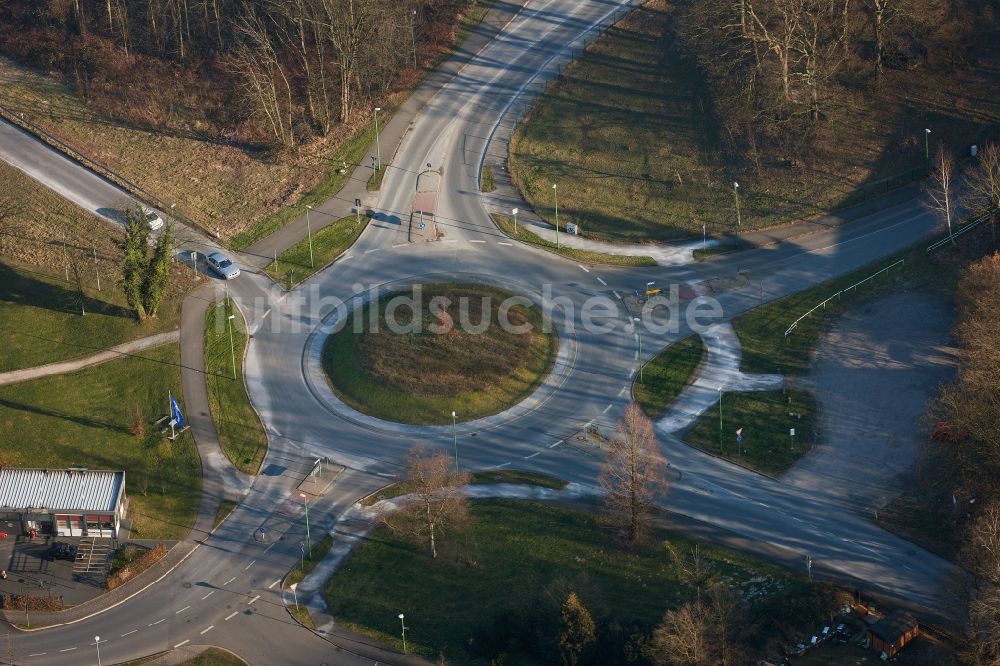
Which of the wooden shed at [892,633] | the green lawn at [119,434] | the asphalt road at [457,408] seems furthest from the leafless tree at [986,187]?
the green lawn at [119,434]

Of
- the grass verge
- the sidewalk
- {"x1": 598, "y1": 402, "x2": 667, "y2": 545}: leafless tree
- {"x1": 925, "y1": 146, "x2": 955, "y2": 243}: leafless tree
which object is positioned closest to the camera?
{"x1": 598, "y1": 402, "x2": 667, "y2": 545}: leafless tree

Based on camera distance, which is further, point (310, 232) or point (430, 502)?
point (310, 232)

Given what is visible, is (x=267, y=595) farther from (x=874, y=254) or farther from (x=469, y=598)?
(x=874, y=254)

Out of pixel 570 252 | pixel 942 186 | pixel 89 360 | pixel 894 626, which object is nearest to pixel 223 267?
pixel 89 360

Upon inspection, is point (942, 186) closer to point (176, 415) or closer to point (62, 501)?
point (176, 415)

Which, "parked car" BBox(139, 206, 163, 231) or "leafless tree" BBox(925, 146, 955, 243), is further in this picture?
"parked car" BBox(139, 206, 163, 231)

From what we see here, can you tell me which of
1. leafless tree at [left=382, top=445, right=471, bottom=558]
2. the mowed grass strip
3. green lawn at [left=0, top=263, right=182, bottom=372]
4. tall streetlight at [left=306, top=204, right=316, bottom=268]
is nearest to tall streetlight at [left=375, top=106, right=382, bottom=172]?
tall streetlight at [left=306, top=204, right=316, bottom=268]

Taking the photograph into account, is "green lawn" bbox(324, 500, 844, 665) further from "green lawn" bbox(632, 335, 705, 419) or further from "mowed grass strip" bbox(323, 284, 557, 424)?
"green lawn" bbox(632, 335, 705, 419)
